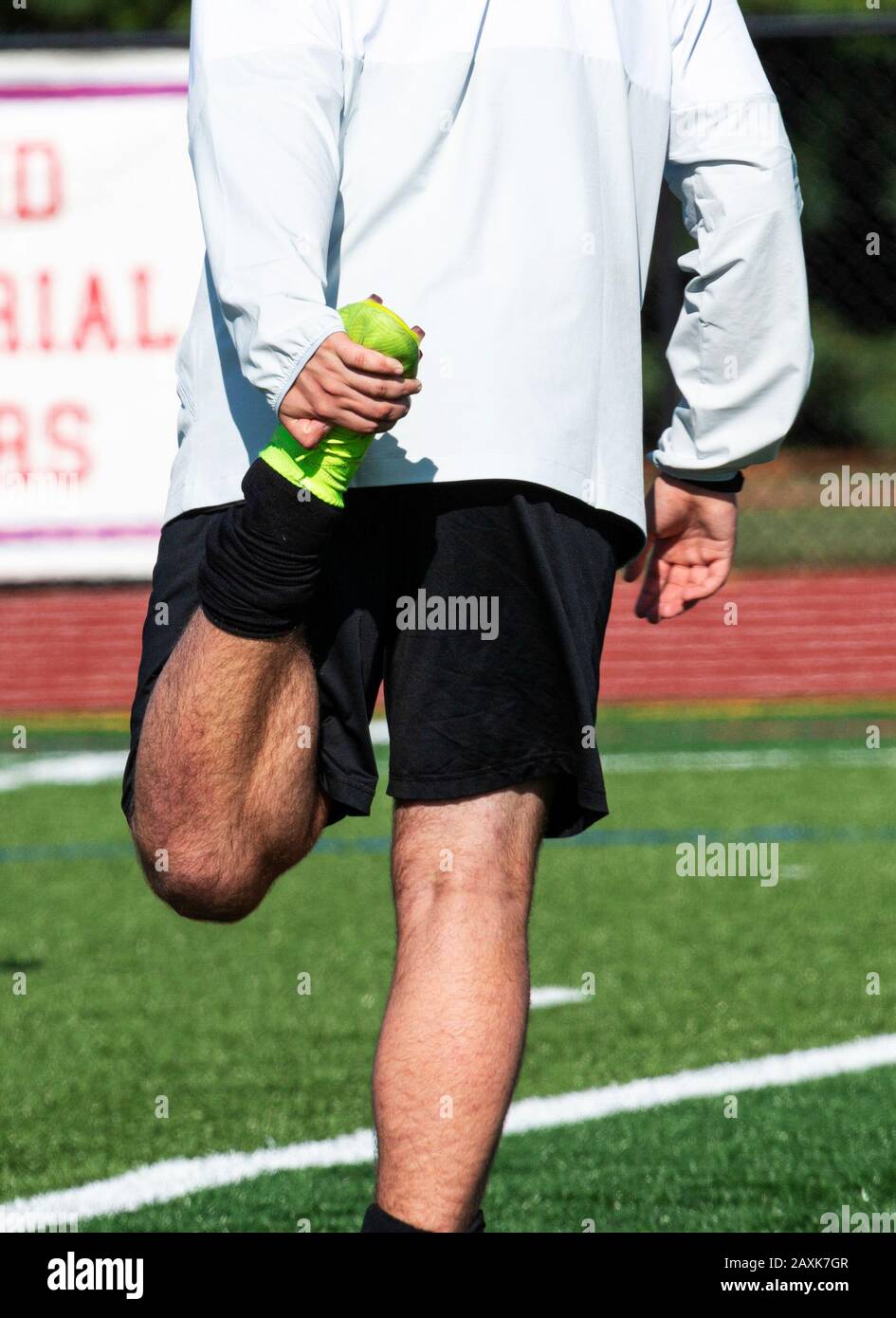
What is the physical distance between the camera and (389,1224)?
6.54ft

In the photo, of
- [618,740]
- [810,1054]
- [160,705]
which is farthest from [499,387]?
[618,740]

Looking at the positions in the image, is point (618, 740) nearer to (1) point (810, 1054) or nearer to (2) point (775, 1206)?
(1) point (810, 1054)

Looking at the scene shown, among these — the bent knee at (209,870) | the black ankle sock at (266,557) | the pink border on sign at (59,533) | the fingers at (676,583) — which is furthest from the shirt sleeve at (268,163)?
the pink border on sign at (59,533)

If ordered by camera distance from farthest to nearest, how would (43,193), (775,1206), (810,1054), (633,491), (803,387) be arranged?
(43,193)
(810,1054)
(775,1206)
(803,387)
(633,491)

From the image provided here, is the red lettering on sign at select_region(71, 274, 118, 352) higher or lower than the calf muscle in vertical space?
lower

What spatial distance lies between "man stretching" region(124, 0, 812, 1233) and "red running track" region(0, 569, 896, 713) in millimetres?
8119

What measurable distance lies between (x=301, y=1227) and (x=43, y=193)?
6675mm

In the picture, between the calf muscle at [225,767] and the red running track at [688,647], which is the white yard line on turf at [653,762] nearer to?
the red running track at [688,647]

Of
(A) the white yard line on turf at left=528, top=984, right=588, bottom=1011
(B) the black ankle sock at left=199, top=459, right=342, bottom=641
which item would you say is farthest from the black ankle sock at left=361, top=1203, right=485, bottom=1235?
(A) the white yard line on turf at left=528, top=984, right=588, bottom=1011

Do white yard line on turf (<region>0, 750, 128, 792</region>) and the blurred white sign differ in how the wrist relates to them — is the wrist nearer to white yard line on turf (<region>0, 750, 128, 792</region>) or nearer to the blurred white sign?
white yard line on turf (<region>0, 750, 128, 792</region>)

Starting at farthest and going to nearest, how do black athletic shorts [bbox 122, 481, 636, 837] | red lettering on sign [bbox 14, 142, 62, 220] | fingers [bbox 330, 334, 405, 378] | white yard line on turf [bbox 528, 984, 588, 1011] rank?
red lettering on sign [bbox 14, 142, 62, 220] < white yard line on turf [bbox 528, 984, 588, 1011] < black athletic shorts [bbox 122, 481, 636, 837] < fingers [bbox 330, 334, 405, 378]

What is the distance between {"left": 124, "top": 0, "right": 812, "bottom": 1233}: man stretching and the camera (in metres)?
2.04

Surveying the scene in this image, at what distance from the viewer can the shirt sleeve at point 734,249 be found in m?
2.45

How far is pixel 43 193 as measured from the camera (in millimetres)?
8422
